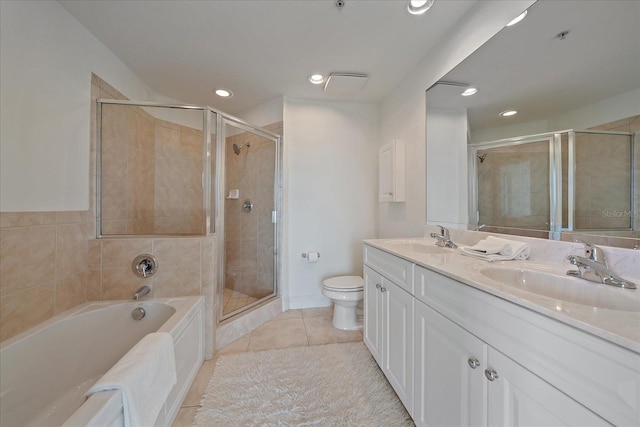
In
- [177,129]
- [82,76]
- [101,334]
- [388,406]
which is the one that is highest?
[82,76]

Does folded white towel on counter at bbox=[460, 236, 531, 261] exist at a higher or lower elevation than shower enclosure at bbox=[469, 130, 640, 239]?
lower

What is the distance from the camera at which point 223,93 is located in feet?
7.82

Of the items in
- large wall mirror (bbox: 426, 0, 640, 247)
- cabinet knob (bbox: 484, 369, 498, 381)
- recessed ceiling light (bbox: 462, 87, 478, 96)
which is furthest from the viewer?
recessed ceiling light (bbox: 462, 87, 478, 96)

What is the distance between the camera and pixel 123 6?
1391 mm

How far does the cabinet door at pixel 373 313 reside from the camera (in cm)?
147

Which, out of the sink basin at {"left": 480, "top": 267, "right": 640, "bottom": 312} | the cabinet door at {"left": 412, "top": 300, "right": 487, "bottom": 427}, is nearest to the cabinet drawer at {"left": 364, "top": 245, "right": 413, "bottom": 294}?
the cabinet door at {"left": 412, "top": 300, "right": 487, "bottom": 427}

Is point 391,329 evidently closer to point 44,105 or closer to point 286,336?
point 286,336

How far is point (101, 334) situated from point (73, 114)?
1.41m

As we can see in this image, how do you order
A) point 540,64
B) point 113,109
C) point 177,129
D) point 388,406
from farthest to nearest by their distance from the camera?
1. point 177,129
2. point 113,109
3. point 388,406
4. point 540,64

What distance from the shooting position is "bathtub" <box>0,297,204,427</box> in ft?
3.17

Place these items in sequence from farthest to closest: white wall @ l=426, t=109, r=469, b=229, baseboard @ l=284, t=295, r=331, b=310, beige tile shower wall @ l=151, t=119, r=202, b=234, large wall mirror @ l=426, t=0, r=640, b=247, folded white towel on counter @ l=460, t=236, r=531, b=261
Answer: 1. baseboard @ l=284, t=295, r=331, b=310
2. beige tile shower wall @ l=151, t=119, r=202, b=234
3. white wall @ l=426, t=109, r=469, b=229
4. folded white towel on counter @ l=460, t=236, r=531, b=261
5. large wall mirror @ l=426, t=0, r=640, b=247

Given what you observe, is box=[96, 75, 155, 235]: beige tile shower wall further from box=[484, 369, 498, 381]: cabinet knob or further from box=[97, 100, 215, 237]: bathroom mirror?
box=[484, 369, 498, 381]: cabinet knob

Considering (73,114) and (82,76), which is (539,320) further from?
(82,76)

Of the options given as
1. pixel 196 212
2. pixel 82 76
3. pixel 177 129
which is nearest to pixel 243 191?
pixel 196 212
